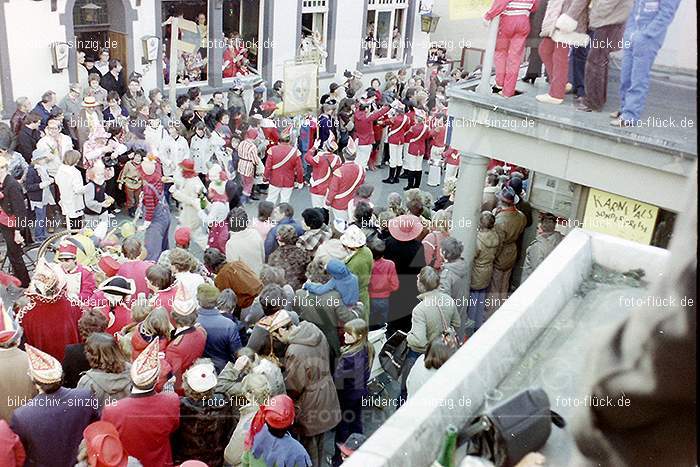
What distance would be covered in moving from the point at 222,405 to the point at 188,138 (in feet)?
24.3

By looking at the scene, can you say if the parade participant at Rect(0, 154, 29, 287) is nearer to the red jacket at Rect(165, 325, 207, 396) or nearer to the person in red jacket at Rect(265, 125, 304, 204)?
the person in red jacket at Rect(265, 125, 304, 204)

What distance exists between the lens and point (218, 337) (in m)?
5.19

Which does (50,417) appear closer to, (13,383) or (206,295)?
(13,383)

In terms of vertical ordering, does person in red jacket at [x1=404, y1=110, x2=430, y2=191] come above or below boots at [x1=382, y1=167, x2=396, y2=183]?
above

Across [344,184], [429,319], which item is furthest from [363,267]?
[344,184]

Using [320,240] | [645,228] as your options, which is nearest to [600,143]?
[645,228]

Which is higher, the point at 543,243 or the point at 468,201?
the point at 468,201

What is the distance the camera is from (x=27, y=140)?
A: 31.8 feet

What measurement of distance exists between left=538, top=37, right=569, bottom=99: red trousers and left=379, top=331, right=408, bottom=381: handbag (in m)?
2.95

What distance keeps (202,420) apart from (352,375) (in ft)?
4.80

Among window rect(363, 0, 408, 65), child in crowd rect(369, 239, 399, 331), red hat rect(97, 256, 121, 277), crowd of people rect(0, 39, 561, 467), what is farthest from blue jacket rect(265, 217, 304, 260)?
window rect(363, 0, 408, 65)

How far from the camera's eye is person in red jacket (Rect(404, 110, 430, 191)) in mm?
12625

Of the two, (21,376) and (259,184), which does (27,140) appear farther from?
(21,376)

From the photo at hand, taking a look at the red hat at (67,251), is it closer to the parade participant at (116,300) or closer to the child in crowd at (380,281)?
the parade participant at (116,300)
